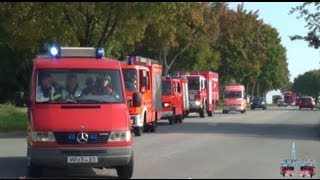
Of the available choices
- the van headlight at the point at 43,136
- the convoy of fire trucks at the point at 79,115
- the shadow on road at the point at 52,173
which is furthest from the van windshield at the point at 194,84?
the van headlight at the point at 43,136

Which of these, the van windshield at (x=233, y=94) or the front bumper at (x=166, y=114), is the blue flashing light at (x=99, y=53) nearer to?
the front bumper at (x=166, y=114)

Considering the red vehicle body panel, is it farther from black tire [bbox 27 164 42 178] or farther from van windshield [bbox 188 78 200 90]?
black tire [bbox 27 164 42 178]

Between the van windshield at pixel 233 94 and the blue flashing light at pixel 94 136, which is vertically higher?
the van windshield at pixel 233 94

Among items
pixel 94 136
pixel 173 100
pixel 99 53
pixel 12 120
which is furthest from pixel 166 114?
pixel 94 136

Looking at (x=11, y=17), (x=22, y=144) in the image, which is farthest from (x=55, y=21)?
(x=22, y=144)

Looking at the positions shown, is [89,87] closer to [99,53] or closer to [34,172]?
[99,53]

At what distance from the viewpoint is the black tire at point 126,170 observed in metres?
12.5

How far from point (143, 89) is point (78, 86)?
12265mm

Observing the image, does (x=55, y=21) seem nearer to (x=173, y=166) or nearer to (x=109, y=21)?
(x=109, y=21)

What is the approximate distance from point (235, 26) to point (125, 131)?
55.4 meters

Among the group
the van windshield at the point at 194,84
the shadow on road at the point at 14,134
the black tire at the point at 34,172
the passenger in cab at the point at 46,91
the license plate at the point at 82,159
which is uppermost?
the van windshield at the point at 194,84

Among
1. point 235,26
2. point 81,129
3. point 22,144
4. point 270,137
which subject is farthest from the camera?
point 235,26

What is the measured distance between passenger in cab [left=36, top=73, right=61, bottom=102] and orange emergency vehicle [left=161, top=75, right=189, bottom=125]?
73.2 ft

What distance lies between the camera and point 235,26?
218 feet
